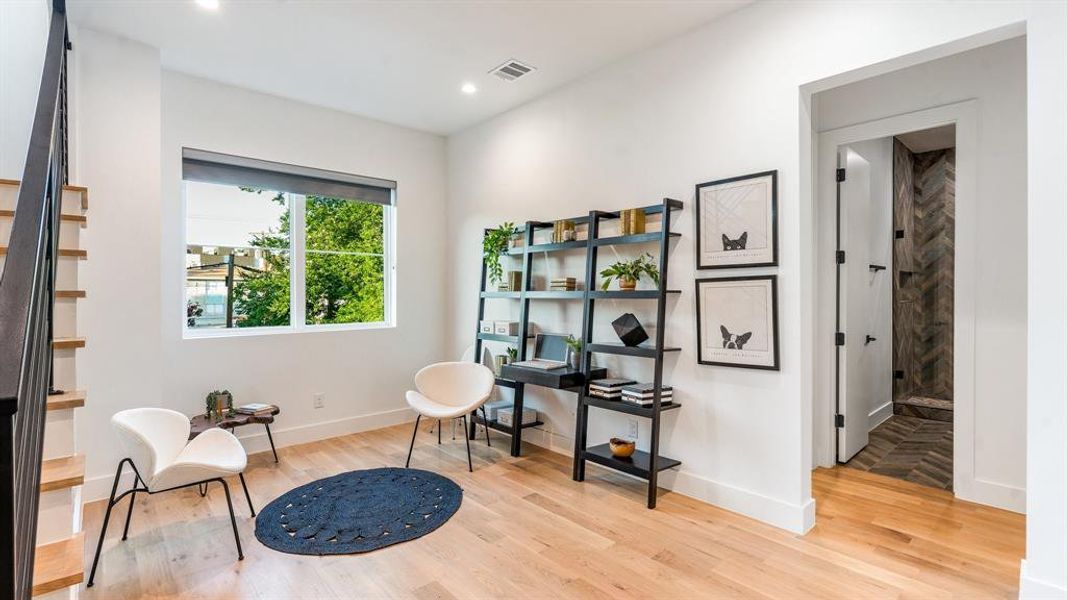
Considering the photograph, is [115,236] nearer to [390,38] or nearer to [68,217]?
[68,217]

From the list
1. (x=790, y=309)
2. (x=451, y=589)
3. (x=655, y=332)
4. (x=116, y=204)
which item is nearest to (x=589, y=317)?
(x=655, y=332)

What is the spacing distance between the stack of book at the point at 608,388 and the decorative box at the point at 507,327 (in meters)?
1.02

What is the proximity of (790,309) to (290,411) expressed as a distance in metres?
3.86

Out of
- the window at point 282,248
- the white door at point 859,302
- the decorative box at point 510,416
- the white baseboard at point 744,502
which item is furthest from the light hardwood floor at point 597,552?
the window at point 282,248

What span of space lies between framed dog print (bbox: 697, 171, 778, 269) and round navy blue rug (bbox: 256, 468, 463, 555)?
2173 millimetres

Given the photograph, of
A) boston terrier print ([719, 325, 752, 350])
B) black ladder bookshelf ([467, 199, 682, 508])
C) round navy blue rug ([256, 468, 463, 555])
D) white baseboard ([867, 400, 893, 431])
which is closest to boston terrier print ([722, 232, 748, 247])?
black ladder bookshelf ([467, 199, 682, 508])

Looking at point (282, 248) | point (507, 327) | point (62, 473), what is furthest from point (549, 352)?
point (62, 473)

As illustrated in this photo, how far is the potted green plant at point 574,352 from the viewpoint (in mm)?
3881

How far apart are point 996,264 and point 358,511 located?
3.96m

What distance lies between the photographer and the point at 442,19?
10.5ft

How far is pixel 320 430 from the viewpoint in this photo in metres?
4.57

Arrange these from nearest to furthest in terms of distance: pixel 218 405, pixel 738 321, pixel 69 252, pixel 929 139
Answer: pixel 69 252 → pixel 738 321 → pixel 218 405 → pixel 929 139
